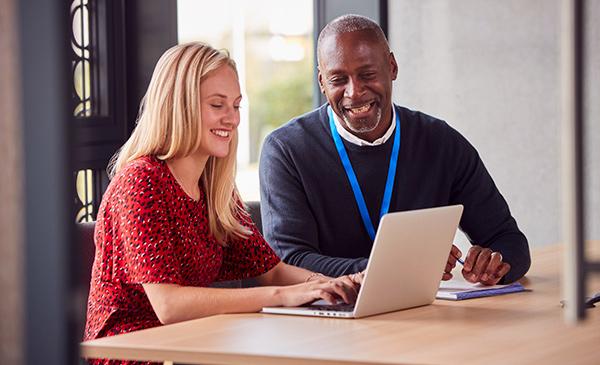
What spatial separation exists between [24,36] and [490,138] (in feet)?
13.6

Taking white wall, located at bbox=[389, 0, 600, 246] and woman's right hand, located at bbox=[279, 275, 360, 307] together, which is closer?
woman's right hand, located at bbox=[279, 275, 360, 307]

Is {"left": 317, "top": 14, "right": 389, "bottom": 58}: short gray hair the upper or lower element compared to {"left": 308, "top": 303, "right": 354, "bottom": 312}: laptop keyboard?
upper

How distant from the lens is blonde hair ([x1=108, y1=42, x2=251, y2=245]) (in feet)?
8.59

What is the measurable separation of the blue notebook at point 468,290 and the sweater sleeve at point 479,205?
26cm

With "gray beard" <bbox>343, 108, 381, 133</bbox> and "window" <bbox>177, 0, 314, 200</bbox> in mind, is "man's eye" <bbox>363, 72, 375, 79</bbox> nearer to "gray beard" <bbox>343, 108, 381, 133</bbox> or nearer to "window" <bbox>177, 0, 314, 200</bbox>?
"gray beard" <bbox>343, 108, 381, 133</bbox>

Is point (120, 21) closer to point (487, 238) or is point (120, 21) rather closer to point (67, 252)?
point (487, 238)

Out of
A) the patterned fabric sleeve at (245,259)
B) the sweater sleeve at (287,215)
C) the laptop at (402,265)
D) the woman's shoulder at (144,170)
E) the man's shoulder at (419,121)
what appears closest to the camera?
the laptop at (402,265)

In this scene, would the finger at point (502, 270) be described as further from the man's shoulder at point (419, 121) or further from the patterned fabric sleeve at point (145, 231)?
the patterned fabric sleeve at point (145, 231)

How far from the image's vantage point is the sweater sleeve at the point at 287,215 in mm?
2992

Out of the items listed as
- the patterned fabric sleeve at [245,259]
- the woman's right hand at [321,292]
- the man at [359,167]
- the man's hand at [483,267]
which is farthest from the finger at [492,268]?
the patterned fabric sleeve at [245,259]

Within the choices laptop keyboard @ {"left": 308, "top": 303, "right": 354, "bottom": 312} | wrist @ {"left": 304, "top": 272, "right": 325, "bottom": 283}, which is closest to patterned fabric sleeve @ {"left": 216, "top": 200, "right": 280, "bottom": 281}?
wrist @ {"left": 304, "top": 272, "right": 325, "bottom": 283}

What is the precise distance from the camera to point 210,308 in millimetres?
2379

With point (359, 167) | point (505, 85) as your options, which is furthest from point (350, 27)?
point (505, 85)

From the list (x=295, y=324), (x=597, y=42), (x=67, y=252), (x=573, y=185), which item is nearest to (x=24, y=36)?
(x=67, y=252)
